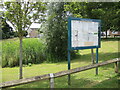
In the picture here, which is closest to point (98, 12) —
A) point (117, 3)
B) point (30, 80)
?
point (117, 3)

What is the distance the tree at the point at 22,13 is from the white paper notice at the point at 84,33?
1.34 meters

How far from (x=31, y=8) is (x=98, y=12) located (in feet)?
13.0

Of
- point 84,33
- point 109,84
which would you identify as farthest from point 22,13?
point 109,84

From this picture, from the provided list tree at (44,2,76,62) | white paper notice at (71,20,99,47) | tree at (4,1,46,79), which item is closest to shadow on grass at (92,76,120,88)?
white paper notice at (71,20,99,47)

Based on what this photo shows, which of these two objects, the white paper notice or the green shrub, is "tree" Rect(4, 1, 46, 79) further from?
the green shrub

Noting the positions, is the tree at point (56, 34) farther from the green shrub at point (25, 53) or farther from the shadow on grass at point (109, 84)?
the shadow on grass at point (109, 84)

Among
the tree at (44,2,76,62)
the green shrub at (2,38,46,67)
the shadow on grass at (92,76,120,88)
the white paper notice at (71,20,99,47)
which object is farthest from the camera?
the tree at (44,2,76,62)

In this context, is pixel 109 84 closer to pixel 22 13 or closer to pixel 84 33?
pixel 84 33

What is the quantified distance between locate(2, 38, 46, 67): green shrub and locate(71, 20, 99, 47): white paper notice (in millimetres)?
4781

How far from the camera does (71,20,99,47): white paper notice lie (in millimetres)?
4531

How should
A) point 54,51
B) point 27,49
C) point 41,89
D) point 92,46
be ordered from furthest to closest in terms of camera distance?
point 54,51
point 27,49
point 92,46
point 41,89

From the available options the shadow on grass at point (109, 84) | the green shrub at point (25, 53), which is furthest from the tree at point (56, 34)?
the shadow on grass at point (109, 84)

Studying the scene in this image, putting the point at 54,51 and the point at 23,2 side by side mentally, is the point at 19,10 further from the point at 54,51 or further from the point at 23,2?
the point at 54,51

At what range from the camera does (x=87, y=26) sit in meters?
5.02
